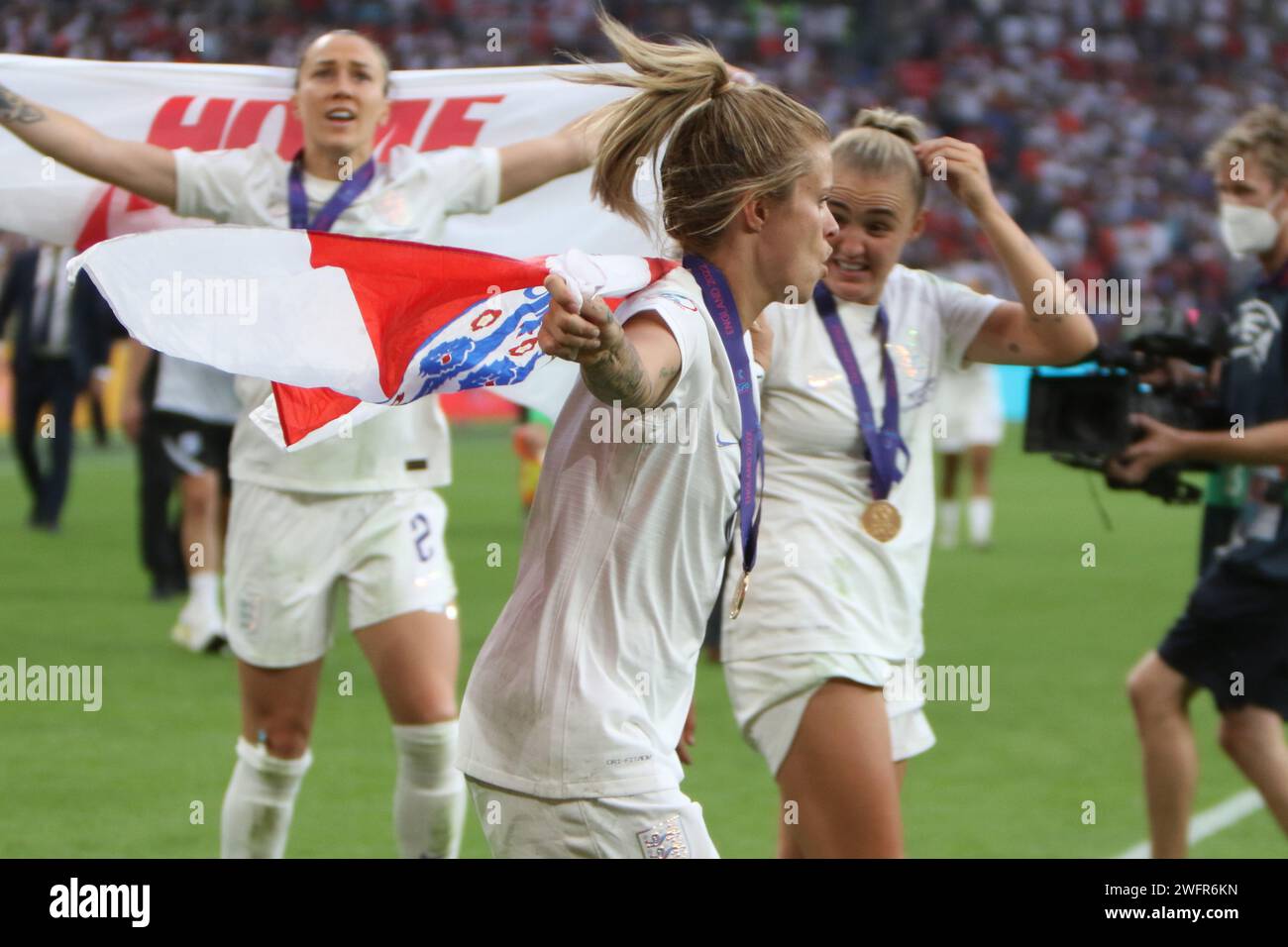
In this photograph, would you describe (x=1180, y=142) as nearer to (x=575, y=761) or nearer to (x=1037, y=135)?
(x=1037, y=135)

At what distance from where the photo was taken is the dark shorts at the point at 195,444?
9453mm

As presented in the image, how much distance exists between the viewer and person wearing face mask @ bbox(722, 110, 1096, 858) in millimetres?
4047

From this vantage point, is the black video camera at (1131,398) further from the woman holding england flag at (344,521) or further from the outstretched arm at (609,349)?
the outstretched arm at (609,349)

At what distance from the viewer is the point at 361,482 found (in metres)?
4.94

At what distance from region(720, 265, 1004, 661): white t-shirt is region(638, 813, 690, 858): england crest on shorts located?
44.4 inches

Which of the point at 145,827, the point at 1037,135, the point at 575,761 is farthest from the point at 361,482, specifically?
the point at 1037,135

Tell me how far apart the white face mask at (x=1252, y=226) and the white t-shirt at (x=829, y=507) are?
1331 millimetres

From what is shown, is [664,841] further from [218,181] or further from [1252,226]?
[1252,226]

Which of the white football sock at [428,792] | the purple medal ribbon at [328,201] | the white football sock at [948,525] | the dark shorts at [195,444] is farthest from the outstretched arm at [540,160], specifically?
the white football sock at [948,525]

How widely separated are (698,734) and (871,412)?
3758mm

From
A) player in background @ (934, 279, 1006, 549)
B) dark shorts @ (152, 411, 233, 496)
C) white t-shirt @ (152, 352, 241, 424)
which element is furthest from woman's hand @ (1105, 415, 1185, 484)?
player in background @ (934, 279, 1006, 549)

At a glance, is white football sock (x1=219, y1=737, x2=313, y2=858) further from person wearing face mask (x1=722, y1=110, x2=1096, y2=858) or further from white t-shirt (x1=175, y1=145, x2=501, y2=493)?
person wearing face mask (x1=722, y1=110, x2=1096, y2=858)

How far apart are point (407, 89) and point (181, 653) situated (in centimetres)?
462

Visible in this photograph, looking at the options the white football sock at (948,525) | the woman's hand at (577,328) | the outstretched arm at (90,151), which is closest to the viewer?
the woman's hand at (577,328)
